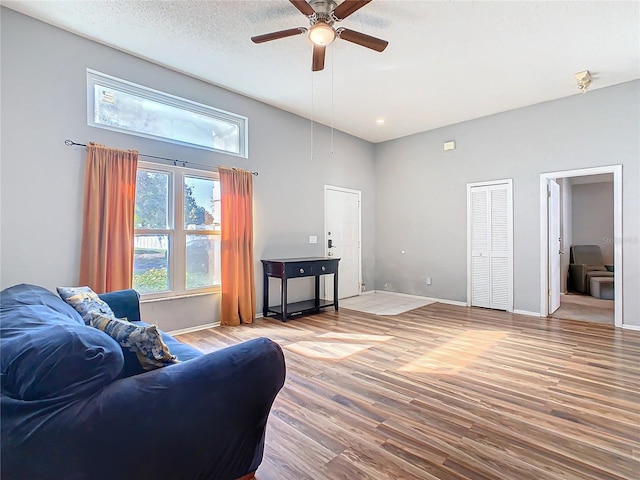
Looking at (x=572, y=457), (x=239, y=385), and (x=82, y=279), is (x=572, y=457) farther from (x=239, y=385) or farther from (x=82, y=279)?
(x=82, y=279)

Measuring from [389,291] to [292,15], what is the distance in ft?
16.6

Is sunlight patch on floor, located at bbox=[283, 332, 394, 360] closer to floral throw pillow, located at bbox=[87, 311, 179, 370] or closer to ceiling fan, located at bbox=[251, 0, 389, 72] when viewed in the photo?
floral throw pillow, located at bbox=[87, 311, 179, 370]

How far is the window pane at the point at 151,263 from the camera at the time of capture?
362cm

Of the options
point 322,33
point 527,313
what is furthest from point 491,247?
point 322,33

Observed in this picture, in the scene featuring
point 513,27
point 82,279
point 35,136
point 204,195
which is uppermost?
point 513,27

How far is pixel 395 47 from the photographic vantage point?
335 cm

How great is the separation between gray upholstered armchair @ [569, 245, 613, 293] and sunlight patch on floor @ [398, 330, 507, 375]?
4.03 metres

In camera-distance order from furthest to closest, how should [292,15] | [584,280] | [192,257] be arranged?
[584,280]
[192,257]
[292,15]

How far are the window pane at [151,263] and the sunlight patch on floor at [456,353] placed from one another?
280 centimetres

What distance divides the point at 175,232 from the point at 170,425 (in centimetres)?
303

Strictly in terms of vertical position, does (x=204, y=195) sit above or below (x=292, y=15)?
below

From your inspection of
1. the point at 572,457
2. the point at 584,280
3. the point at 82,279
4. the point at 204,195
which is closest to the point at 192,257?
the point at 204,195

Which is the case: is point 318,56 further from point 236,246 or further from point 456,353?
point 456,353

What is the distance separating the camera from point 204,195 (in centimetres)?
420
